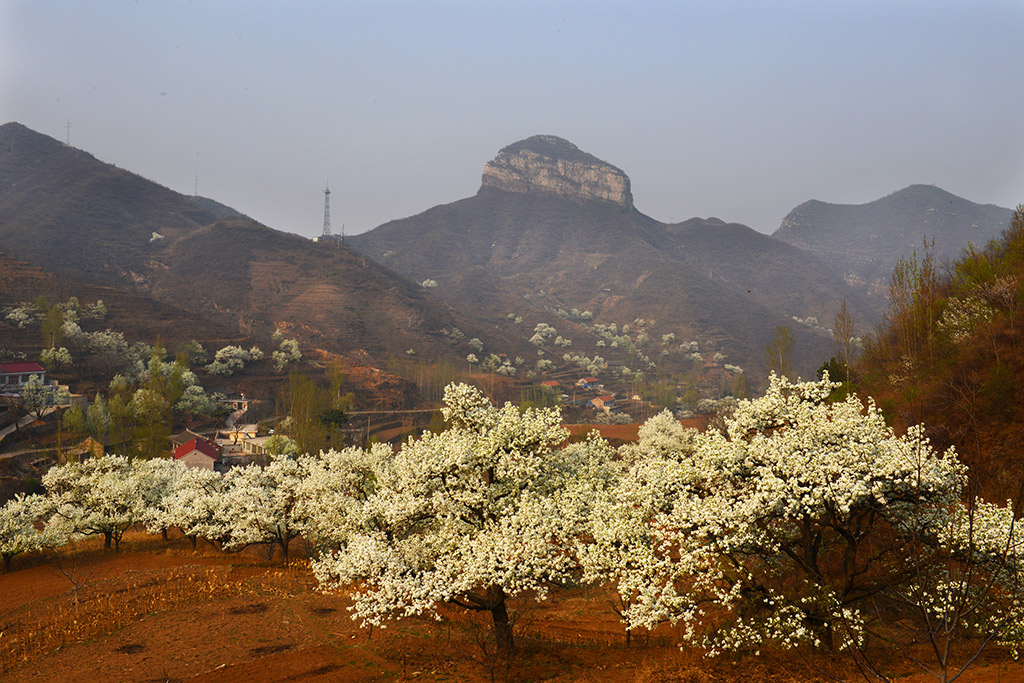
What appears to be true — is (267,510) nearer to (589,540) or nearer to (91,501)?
(91,501)

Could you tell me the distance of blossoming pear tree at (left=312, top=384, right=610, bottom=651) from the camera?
15.2 m

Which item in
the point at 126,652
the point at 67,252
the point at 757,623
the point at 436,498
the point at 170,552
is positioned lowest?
the point at 170,552

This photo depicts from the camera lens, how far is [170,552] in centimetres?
4012

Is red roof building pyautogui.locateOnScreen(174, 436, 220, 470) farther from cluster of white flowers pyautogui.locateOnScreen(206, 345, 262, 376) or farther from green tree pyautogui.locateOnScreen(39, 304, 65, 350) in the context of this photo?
green tree pyautogui.locateOnScreen(39, 304, 65, 350)

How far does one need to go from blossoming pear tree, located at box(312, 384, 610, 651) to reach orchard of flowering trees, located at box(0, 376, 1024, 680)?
65mm

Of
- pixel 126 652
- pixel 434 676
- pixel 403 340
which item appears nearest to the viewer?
pixel 434 676

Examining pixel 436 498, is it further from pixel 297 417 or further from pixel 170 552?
pixel 297 417

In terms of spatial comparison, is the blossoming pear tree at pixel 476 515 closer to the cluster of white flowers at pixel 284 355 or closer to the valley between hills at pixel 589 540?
the valley between hills at pixel 589 540

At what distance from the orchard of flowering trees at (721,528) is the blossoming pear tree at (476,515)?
0.06m

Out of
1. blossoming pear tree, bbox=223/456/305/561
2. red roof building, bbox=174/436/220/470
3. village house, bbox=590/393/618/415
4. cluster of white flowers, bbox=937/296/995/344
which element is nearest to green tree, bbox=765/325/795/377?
cluster of white flowers, bbox=937/296/995/344

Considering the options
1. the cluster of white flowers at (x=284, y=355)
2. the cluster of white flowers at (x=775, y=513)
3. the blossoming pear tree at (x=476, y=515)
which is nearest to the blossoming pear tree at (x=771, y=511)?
the cluster of white flowers at (x=775, y=513)

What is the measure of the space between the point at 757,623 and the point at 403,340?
156466 millimetres

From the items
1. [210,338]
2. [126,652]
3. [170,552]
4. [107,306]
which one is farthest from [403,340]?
[126,652]

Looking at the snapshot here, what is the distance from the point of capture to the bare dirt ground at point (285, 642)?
16.2m
